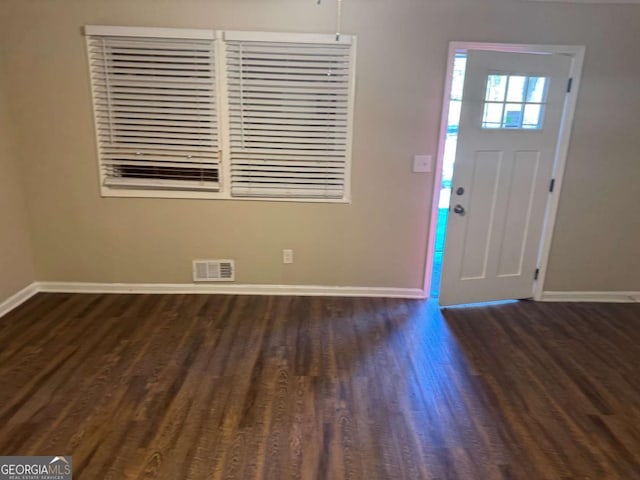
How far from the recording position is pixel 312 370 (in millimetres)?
2590

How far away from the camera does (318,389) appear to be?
2406mm

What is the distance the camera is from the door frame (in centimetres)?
314

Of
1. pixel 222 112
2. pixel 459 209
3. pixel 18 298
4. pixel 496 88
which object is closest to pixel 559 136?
pixel 496 88

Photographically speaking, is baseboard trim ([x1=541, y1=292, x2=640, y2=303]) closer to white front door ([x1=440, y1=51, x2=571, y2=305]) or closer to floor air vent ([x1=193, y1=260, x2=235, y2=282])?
white front door ([x1=440, y1=51, x2=571, y2=305])

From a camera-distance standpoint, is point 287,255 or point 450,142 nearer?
point 287,255

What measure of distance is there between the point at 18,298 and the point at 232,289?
5.71ft

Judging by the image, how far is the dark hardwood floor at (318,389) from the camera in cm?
191

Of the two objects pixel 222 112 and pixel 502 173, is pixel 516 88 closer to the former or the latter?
pixel 502 173

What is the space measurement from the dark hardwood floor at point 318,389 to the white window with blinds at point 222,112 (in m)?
1.05

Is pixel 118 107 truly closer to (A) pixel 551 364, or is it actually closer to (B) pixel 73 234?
(B) pixel 73 234

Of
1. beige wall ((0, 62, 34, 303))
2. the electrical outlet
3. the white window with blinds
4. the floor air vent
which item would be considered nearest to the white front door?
the white window with blinds

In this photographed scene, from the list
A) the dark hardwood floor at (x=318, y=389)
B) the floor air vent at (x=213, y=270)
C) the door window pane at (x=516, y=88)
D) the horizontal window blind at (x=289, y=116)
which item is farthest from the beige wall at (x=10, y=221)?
the door window pane at (x=516, y=88)

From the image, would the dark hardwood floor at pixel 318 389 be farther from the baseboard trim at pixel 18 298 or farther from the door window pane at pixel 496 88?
the door window pane at pixel 496 88

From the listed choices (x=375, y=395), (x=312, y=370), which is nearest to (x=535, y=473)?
(x=375, y=395)
